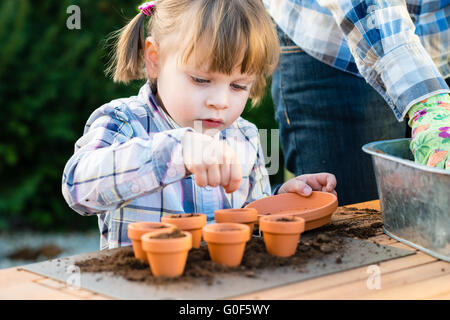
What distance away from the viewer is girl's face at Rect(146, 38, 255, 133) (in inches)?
57.2

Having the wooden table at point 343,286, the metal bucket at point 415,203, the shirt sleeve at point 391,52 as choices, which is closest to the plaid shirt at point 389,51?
the shirt sleeve at point 391,52

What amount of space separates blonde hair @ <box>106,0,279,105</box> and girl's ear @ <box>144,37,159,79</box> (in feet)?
0.06

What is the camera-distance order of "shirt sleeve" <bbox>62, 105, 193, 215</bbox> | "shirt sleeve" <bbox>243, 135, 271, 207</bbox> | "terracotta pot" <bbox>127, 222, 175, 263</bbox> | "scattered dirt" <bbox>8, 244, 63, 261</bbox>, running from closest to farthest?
"terracotta pot" <bbox>127, 222, 175, 263</bbox>
"shirt sleeve" <bbox>62, 105, 193, 215</bbox>
"shirt sleeve" <bbox>243, 135, 271, 207</bbox>
"scattered dirt" <bbox>8, 244, 63, 261</bbox>

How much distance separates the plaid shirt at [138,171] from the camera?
117cm

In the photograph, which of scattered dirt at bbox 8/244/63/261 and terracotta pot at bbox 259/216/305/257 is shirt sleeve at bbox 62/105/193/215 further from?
scattered dirt at bbox 8/244/63/261

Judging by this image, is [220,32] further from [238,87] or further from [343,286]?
[343,286]

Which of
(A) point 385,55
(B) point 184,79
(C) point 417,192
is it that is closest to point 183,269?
(C) point 417,192

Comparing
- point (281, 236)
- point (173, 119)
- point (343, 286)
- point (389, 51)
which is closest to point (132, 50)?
point (173, 119)

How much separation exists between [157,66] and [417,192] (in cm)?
85

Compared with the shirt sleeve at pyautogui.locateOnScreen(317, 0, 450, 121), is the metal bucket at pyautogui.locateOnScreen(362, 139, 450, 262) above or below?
below

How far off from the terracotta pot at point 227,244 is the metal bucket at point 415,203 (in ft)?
1.25

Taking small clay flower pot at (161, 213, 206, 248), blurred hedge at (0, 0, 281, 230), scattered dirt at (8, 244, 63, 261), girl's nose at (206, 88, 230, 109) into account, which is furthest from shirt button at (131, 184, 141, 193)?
scattered dirt at (8, 244, 63, 261)

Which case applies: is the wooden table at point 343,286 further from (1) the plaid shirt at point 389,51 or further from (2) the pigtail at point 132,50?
(2) the pigtail at point 132,50

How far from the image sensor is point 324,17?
1855 mm
